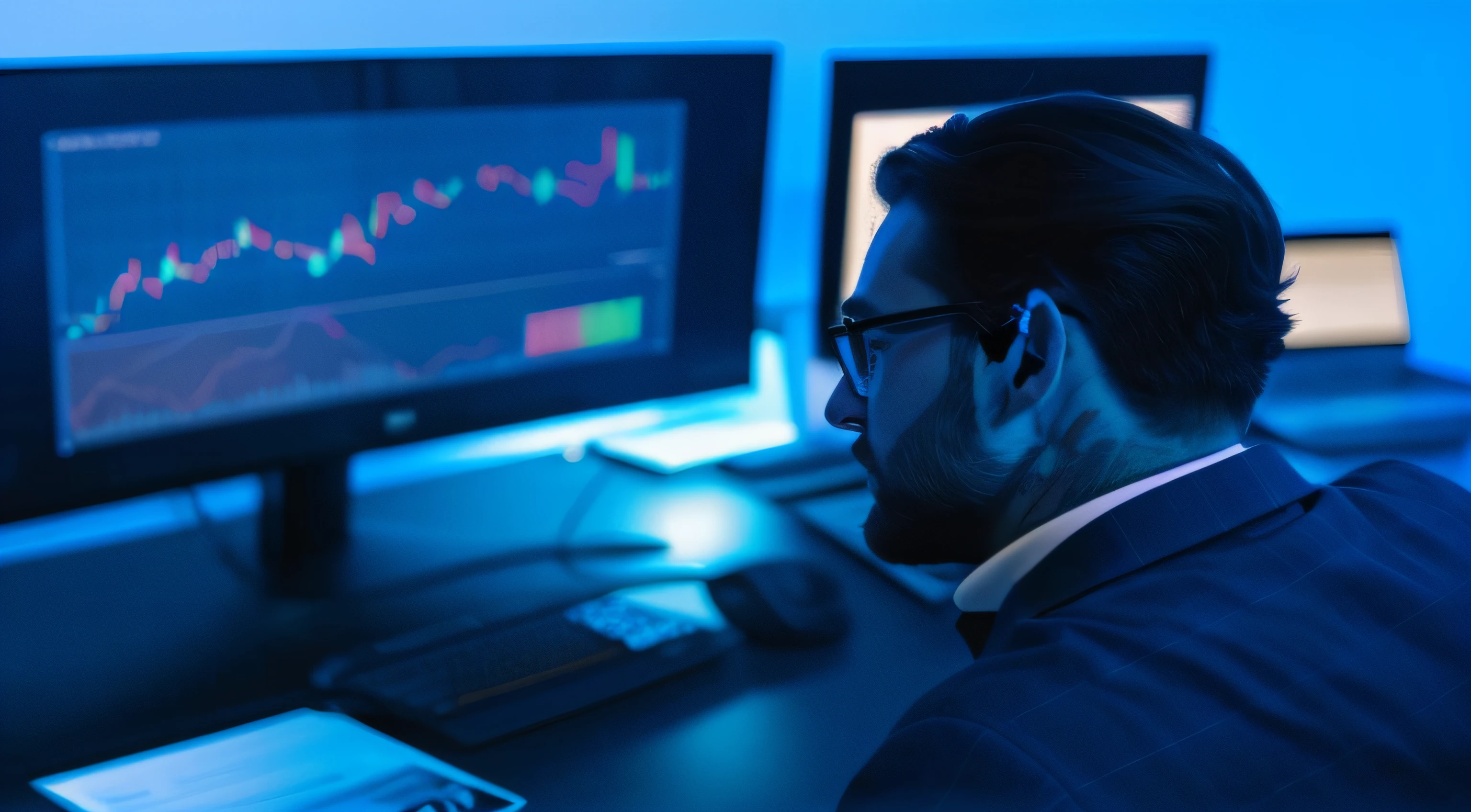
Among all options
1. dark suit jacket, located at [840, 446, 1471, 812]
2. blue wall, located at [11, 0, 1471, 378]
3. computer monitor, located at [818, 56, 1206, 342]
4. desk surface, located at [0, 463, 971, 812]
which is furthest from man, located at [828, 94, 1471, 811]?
blue wall, located at [11, 0, 1471, 378]

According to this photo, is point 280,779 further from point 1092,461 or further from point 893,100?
point 893,100

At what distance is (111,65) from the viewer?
988 millimetres

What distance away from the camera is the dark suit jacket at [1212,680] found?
63 cm

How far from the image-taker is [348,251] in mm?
1169

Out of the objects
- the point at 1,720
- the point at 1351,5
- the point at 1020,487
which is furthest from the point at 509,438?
Result: the point at 1351,5

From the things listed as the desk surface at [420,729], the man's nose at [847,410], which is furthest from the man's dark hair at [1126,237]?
the desk surface at [420,729]

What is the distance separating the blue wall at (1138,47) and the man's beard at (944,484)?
728 mm

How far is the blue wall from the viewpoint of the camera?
140cm

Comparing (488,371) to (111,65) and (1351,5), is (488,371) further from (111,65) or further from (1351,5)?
(1351,5)

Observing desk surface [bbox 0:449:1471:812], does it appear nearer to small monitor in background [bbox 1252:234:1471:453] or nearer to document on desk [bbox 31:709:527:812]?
document on desk [bbox 31:709:527:812]

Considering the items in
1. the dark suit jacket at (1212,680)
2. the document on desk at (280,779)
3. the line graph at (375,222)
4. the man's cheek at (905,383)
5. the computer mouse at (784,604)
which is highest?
the line graph at (375,222)

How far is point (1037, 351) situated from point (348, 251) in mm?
670

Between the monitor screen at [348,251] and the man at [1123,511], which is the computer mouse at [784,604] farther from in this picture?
the monitor screen at [348,251]

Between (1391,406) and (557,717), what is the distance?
4.32 feet
